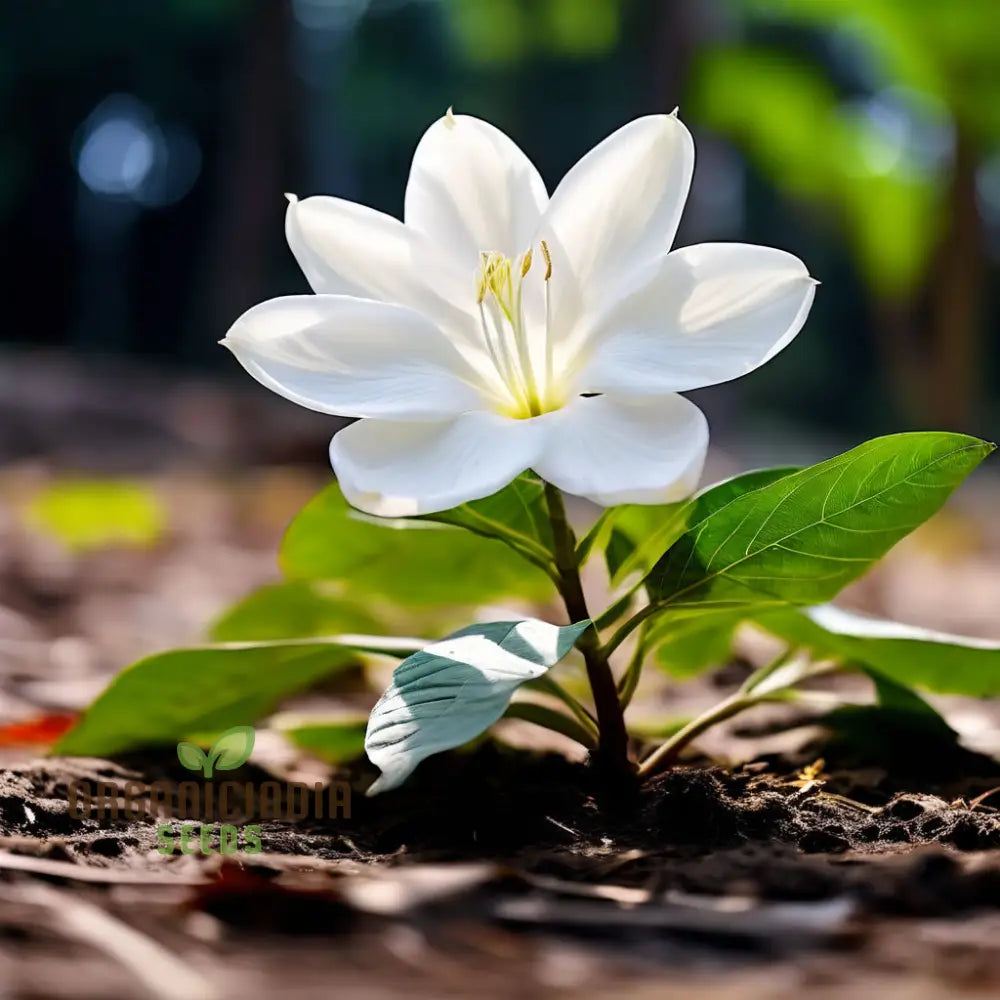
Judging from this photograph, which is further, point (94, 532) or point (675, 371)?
point (94, 532)

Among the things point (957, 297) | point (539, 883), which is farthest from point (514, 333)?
point (957, 297)

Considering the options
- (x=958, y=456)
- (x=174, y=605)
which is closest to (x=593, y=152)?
(x=958, y=456)

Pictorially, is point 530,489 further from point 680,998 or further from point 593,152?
point 680,998

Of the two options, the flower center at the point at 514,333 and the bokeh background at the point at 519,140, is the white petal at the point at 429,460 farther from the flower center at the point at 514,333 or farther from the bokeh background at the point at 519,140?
the bokeh background at the point at 519,140

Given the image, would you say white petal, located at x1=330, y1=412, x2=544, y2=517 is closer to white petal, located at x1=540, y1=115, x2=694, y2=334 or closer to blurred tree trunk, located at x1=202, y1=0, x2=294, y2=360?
white petal, located at x1=540, y1=115, x2=694, y2=334

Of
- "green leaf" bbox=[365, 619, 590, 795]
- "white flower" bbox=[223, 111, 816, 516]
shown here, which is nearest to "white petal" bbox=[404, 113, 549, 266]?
"white flower" bbox=[223, 111, 816, 516]

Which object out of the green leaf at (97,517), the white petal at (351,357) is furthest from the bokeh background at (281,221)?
the white petal at (351,357)
